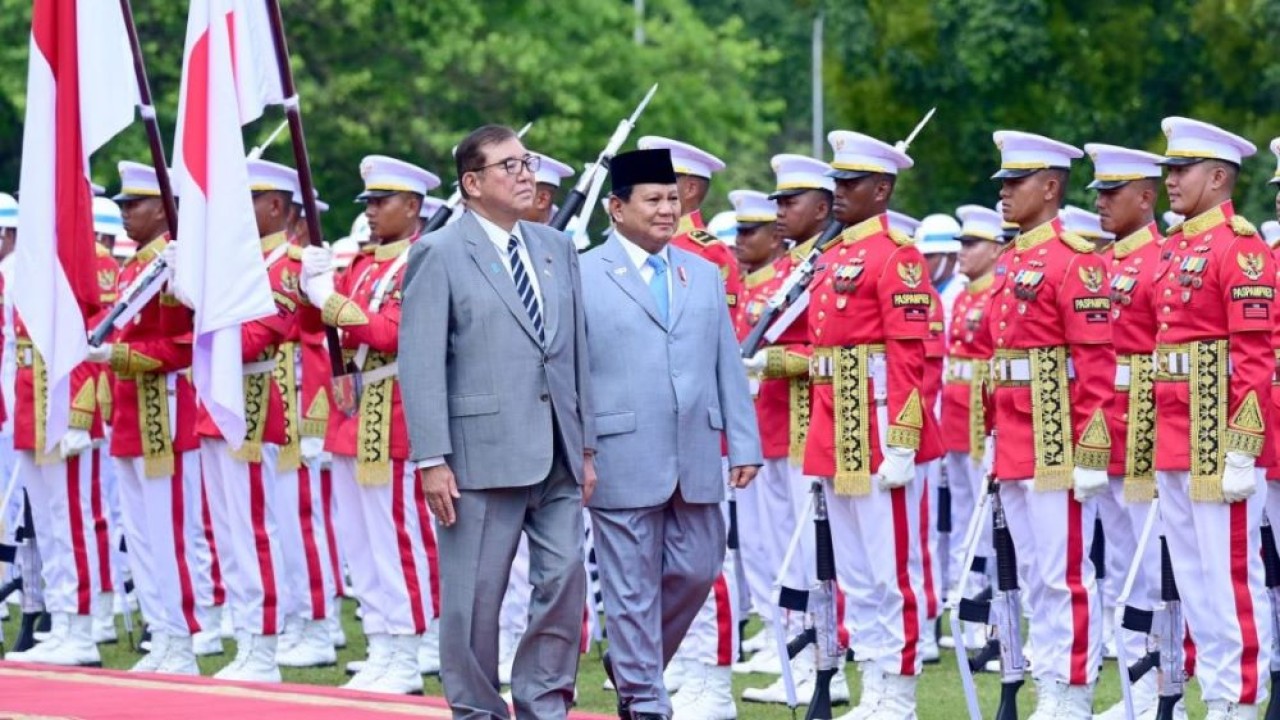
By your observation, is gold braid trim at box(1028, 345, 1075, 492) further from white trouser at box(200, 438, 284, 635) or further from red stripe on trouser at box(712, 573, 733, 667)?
white trouser at box(200, 438, 284, 635)

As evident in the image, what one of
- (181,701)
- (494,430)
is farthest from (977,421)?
(494,430)

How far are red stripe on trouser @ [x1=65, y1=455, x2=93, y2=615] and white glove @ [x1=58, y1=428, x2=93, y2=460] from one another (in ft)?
0.50

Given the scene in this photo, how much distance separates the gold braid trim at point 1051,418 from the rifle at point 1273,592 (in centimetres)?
80

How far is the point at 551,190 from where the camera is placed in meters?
13.1

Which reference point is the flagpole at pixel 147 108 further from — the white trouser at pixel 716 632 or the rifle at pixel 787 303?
the white trouser at pixel 716 632

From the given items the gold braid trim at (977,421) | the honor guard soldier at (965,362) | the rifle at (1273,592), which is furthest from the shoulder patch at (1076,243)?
the honor guard soldier at (965,362)

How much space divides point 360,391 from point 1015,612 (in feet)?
10.4

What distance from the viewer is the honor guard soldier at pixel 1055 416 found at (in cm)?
1057

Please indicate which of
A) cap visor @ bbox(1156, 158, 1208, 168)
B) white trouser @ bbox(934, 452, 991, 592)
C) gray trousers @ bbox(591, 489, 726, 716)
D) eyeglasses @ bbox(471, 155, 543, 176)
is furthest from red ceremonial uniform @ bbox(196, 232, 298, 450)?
cap visor @ bbox(1156, 158, 1208, 168)

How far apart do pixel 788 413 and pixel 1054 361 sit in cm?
228

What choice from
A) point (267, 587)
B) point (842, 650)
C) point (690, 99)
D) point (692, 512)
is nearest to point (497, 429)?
point (692, 512)

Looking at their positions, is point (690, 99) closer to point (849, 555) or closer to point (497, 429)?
point (849, 555)

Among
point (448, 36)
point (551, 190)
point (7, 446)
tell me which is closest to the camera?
point (551, 190)

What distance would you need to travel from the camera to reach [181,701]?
9953mm
